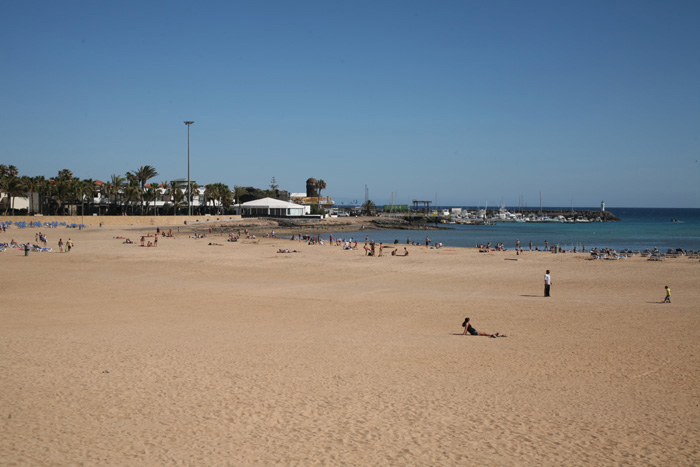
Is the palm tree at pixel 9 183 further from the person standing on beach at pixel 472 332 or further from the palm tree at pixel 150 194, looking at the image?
the person standing on beach at pixel 472 332

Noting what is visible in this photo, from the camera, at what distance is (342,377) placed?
9852 mm

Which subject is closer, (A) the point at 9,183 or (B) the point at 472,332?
(B) the point at 472,332

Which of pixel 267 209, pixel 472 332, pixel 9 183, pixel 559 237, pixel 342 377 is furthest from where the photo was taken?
pixel 267 209

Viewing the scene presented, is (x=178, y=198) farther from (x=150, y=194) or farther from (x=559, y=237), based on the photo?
(x=559, y=237)

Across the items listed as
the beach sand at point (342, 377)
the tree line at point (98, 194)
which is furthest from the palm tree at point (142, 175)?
the beach sand at point (342, 377)

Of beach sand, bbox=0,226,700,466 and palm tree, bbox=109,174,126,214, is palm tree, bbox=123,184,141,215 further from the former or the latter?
beach sand, bbox=0,226,700,466

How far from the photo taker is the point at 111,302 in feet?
59.1

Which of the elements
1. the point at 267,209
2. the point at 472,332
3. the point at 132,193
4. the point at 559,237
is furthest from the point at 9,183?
the point at 559,237

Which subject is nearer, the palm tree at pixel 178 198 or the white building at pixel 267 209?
the palm tree at pixel 178 198

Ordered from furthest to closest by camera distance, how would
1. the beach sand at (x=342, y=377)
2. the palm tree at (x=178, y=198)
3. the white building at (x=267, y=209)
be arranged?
1. the white building at (x=267, y=209)
2. the palm tree at (x=178, y=198)
3. the beach sand at (x=342, y=377)

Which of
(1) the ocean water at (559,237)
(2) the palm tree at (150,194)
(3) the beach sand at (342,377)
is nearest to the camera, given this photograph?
(3) the beach sand at (342,377)

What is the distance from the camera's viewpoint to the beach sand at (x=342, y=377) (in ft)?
22.9

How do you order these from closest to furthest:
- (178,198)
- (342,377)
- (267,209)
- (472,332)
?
1. (342,377)
2. (472,332)
3. (178,198)
4. (267,209)

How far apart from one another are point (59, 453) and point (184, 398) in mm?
2243
